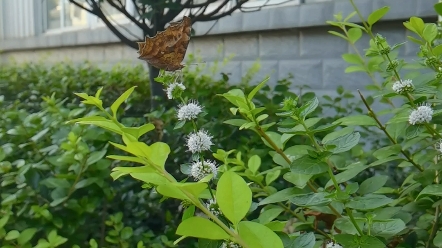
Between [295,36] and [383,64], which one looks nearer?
[383,64]

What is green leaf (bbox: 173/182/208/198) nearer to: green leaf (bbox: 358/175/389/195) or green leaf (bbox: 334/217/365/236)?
green leaf (bbox: 334/217/365/236)

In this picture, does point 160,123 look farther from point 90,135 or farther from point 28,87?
point 28,87

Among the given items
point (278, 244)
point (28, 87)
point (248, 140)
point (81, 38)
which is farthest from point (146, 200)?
point (81, 38)

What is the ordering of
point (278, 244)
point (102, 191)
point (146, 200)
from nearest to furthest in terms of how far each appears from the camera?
point (278, 244) < point (102, 191) < point (146, 200)

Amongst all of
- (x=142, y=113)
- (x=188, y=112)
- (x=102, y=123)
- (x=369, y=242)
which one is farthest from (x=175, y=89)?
(x=142, y=113)

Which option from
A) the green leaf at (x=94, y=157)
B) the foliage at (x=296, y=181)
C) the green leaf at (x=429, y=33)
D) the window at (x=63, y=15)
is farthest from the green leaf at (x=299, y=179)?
the window at (x=63, y=15)

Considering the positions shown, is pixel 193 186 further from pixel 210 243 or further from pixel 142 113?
pixel 142 113
